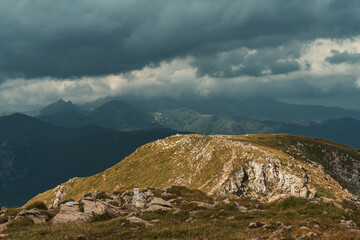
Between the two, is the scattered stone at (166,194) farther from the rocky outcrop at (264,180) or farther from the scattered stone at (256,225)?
the rocky outcrop at (264,180)

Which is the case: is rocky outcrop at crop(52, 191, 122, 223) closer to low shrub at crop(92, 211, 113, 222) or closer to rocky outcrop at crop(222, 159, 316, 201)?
low shrub at crop(92, 211, 113, 222)

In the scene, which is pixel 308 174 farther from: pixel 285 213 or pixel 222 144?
pixel 285 213

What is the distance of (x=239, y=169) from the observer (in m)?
97.1

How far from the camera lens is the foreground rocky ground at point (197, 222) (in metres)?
24.3

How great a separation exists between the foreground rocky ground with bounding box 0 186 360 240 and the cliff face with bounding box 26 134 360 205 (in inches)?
1056

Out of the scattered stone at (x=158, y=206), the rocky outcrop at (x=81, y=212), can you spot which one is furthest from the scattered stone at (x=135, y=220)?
the rocky outcrop at (x=81, y=212)

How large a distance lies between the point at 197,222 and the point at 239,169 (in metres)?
68.8

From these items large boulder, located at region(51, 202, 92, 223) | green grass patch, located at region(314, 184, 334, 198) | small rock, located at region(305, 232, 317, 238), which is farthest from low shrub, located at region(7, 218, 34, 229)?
green grass patch, located at region(314, 184, 334, 198)

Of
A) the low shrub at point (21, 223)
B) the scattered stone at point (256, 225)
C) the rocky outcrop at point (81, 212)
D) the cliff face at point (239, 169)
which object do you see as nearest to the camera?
the scattered stone at point (256, 225)

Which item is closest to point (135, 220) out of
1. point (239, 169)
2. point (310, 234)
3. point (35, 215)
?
point (35, 215)

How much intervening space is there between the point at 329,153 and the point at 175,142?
78401 millimetres

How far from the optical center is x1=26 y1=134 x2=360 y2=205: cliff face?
8876cm

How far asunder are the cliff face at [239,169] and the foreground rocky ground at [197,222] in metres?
26.8

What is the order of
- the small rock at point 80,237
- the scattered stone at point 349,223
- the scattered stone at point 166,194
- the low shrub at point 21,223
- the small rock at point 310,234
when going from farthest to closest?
the scattered stone at point 166,194 < the low shrub at point 21,223 < the small rock at point 80,237 < the scattered stone at point 349,223 < the small rock at point 310,234
